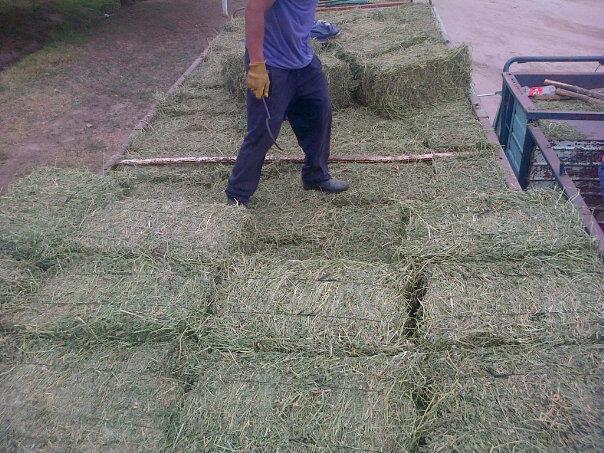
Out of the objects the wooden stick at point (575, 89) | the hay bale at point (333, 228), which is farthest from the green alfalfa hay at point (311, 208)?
the wooden stick at point (575, 89)

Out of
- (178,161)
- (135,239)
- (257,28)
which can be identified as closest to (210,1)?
(178,161)

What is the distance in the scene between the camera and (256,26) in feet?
11.0

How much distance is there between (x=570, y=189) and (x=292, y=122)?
6.27ft

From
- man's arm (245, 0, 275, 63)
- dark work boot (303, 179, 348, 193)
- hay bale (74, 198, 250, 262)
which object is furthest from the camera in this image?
dark work boot (303, 179, 348, 193)

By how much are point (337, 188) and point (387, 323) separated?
75.2 inches

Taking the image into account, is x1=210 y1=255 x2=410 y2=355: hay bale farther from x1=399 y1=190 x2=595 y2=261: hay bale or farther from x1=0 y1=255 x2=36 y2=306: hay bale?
x1=0 y1=255 x2=36 y2=306: hay bale

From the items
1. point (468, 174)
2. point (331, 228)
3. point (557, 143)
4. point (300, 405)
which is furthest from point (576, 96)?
point (300, 405)

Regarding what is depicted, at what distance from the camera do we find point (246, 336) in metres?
2.37

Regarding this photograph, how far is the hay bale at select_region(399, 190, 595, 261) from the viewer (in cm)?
261

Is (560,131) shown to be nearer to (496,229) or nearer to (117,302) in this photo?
(496,229)

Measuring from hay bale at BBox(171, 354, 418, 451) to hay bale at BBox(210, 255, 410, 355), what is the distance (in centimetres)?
7

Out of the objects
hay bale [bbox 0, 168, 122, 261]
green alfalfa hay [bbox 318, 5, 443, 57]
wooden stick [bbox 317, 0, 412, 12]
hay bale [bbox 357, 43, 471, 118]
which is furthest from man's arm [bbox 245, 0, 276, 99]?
wooden stick [bbox 317, 0, 412, 12]

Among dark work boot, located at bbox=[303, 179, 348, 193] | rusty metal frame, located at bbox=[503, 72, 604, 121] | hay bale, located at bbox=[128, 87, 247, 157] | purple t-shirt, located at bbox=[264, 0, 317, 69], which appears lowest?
hay bale, located at bbox=[128, 87, 247, 157]

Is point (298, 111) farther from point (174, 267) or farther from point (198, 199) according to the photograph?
point (174, 267)
